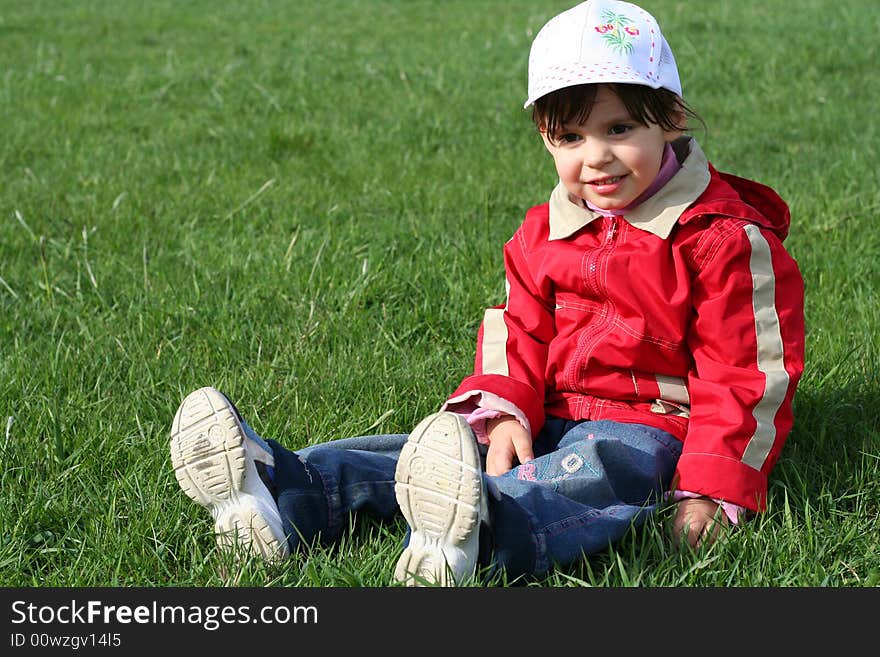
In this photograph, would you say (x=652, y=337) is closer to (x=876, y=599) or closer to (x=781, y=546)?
(x=781, y=546)

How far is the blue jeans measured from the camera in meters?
2.30

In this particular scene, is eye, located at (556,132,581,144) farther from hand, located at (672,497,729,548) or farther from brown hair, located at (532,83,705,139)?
hand, located at (672,497,729,548)

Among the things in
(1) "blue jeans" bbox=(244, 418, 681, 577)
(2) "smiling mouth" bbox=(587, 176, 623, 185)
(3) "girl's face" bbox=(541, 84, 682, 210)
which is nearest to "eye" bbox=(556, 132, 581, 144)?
(3) "girl's face" bbox=(541, 84, 682, 210)

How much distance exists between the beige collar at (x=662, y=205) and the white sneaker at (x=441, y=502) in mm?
729

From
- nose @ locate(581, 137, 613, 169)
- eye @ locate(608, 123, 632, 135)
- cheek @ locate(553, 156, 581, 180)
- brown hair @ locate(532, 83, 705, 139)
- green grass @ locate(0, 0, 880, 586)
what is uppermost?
brown hair @ locate(532, 83, 705, 139)

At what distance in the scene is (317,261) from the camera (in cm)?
404

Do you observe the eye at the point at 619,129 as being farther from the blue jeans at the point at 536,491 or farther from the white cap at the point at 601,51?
the blue jeans at the point at 536,491

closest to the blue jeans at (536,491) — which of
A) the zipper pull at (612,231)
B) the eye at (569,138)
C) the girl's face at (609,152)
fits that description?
the zipper pull at (612,231)

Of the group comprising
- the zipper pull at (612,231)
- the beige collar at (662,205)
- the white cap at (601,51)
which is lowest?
the zipper pull at (612,231)

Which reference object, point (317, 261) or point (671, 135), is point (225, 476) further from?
point (317, 261)

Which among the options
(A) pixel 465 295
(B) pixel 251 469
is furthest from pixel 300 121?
(B) pixel 251 469

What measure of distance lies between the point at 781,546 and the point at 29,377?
2134mm

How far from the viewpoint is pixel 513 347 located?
2.85 meters

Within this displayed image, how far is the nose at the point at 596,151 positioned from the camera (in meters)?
2.54
